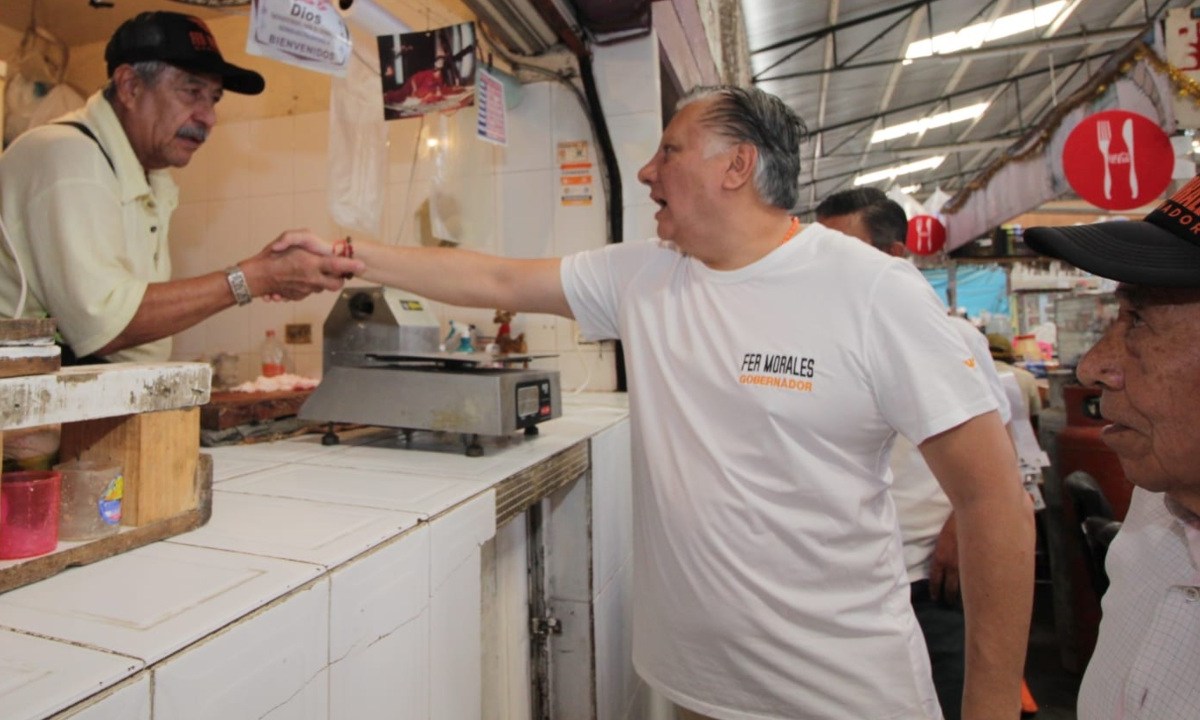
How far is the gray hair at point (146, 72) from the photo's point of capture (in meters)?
1.62

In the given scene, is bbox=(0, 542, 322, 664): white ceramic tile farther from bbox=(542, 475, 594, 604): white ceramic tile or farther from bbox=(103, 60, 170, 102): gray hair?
bbox=(103, 60, 170, 102): gray hair

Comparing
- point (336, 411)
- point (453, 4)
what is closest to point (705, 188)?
point (336, 411)

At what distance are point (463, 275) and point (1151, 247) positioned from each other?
1353mm

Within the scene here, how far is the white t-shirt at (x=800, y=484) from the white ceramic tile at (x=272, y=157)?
2.98 m

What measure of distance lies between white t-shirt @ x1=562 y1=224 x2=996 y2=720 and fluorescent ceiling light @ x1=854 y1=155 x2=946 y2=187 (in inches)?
520

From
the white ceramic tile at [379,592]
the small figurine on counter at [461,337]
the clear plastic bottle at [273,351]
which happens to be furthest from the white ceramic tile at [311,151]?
the white ceramic tile at [379,592]

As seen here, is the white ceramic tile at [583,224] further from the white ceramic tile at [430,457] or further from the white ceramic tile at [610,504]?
the white ceramic tile at [430,457]

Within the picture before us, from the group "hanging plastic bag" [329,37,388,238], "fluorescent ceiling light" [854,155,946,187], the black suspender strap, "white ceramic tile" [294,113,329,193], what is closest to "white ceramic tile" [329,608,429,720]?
the black suspender strap

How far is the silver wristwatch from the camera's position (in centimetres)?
153

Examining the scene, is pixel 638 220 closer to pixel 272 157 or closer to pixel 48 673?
pixel 272 157

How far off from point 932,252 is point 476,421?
25.2 feet

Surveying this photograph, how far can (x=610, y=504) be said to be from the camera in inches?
77.8

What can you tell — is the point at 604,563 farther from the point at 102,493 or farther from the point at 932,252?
the point at 932,252

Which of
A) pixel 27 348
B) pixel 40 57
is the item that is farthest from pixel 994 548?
pixel 40 57
